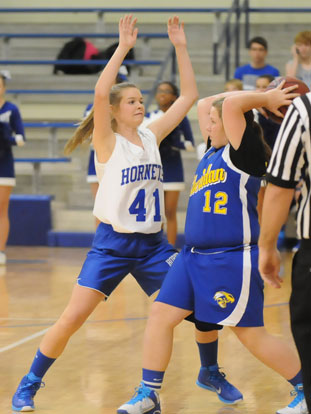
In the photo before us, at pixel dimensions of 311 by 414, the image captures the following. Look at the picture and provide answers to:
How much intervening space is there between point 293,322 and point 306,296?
0.11 meters

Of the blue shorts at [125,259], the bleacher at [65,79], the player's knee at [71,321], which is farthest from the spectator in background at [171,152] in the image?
the player's knee at [71,321]

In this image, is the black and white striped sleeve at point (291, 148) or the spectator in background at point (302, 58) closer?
the black and white striped sleeve at point (291, 148)

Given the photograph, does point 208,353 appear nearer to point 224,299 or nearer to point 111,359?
point 224,299

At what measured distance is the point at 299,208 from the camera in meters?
2.98

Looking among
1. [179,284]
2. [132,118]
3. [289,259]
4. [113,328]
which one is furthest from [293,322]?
[289,259]

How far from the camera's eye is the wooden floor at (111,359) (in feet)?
13.9

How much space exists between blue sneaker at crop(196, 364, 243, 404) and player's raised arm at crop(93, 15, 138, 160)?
1177mm

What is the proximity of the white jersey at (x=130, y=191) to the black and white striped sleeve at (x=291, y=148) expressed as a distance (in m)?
1.43

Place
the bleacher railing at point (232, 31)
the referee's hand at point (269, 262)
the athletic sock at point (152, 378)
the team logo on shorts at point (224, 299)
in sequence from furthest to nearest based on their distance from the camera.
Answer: the bleacher railing at point (232, 31) → the athletic sock at point (152, 378) → the team logo on shorts at point (224, 299) → the referee's hand at point (269, 262)

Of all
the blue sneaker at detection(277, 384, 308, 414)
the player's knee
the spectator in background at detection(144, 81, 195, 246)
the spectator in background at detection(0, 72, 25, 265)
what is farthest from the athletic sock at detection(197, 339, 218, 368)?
the spectator in background at detection(0, 72, 25, 265)

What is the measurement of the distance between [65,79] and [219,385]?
8915mm

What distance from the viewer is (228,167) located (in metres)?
3.83

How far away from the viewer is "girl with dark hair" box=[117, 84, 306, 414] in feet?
12.4

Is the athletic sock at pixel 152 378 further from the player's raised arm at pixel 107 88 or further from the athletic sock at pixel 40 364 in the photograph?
the player's raised arm at pixel 107 88
